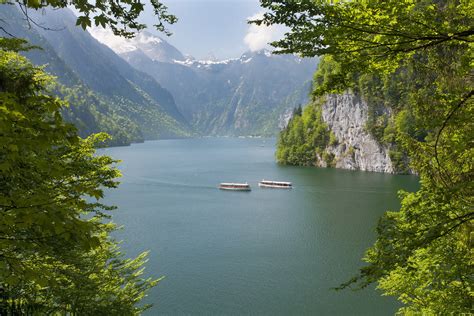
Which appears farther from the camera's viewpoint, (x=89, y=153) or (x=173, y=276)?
(x=173, y=276)

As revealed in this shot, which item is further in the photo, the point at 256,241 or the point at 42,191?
the point at 256,241

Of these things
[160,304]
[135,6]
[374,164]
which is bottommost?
[160,304]

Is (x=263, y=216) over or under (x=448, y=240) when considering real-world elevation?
under

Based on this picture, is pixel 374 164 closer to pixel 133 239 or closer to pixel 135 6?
pixel 133 239

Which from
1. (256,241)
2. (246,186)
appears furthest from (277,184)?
(256,241)

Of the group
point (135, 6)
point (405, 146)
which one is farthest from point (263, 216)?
point (135, 6)

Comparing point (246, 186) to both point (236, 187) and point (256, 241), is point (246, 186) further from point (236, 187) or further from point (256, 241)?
point (256, 241)

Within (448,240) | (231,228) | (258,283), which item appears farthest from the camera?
(231,228)

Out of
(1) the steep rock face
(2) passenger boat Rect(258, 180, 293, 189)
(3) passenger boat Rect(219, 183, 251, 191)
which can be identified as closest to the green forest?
(3) passenger boat Rect(219, 183, 251, 191)
